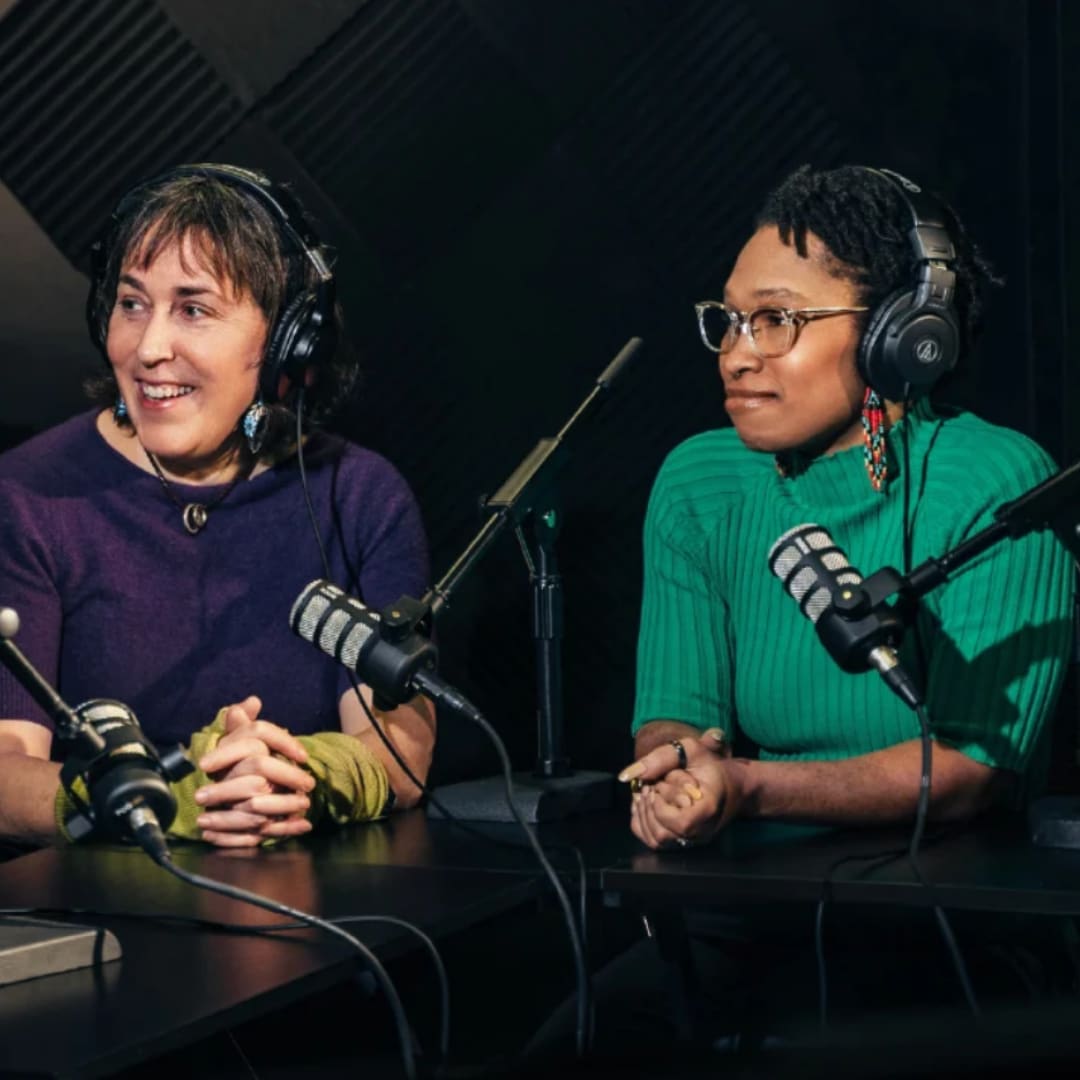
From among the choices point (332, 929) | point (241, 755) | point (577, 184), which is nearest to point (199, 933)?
point (332, 929)

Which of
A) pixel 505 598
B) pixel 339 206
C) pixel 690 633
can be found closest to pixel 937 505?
pixel 690 633

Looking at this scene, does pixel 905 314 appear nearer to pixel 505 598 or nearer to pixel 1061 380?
pixel 1061 380

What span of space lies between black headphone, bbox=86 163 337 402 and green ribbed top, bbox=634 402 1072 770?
598 mm

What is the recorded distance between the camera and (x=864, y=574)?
247 cm

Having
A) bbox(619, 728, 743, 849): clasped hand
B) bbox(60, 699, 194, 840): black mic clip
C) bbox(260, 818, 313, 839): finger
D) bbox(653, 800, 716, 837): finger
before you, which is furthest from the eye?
bbox(60, 699, 194, 840): black mic clip

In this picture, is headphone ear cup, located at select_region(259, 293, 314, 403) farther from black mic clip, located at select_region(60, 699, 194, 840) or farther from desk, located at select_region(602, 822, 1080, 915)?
black mic clip, located at select_region(60, 699, 194, 840)

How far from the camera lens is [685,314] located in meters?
3.36

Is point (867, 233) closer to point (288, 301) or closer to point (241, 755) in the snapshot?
point (288, 301)

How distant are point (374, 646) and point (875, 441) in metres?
0.82

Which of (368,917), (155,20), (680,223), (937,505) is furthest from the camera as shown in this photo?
(680,223)

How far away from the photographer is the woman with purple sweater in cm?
268

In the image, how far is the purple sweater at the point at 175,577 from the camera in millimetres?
2740

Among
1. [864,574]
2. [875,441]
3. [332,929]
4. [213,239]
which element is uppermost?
[213,239]

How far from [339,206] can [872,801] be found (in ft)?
5.18
